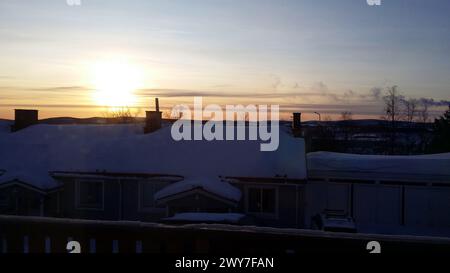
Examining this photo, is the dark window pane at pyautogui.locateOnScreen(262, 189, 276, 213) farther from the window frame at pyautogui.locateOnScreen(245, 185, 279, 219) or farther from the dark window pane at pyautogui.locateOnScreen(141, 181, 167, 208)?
the dark window pane at pyautogui.locateOnScreen(141, 181, 167, 208)

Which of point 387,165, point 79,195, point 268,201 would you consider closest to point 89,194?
point 79,195

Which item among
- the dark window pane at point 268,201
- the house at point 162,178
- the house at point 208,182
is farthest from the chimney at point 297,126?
the dark window pane at point 268,201

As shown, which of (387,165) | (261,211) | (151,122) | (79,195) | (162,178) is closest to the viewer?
(261,211)

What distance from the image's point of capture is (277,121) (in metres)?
19.5

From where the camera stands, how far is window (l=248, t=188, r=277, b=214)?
1428cm

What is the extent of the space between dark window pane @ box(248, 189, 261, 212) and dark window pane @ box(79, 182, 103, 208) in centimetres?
449

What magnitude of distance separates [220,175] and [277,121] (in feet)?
18.8

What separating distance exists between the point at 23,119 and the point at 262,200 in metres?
10.8

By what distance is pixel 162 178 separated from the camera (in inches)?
573

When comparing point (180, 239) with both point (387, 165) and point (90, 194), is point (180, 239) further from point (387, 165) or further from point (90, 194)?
point (387, 165)

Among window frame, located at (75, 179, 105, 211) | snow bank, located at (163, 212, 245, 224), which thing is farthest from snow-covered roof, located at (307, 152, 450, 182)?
window frame, located at (75, 179, 105, 211)

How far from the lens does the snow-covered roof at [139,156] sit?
14695 mm
